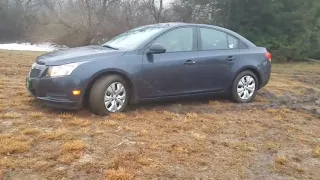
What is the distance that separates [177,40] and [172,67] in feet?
1.81

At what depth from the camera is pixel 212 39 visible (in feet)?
22.0

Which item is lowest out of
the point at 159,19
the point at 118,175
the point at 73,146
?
the point at 118,175

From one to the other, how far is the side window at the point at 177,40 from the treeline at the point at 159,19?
1430 centimetres

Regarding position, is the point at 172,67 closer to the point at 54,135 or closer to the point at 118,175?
the point at 54,135

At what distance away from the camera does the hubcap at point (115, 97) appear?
5.47 meters

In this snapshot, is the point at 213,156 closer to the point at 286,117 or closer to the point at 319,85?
the point at 286,117

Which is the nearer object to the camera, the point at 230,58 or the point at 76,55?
the point at 76,55

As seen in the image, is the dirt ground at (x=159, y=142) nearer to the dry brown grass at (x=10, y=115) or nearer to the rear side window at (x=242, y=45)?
the dry brown grass at (x=10, y=115)

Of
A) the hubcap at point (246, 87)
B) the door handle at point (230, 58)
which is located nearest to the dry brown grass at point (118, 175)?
the door handle at point (230, 58)

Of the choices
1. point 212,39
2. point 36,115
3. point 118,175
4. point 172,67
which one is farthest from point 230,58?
point 118,175

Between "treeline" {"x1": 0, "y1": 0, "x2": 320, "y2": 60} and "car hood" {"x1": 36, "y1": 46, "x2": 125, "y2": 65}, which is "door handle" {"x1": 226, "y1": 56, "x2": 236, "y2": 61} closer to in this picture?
"car hood" {"x1": 36, "y1": 46, "x2": 125, "y2": 65}

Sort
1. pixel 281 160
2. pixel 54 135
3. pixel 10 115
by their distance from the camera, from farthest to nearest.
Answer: pixel 10 115, pixel 54 135, pixel 281 160

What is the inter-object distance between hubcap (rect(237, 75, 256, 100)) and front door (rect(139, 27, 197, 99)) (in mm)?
1121

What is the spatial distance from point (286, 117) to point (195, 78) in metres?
1.73
